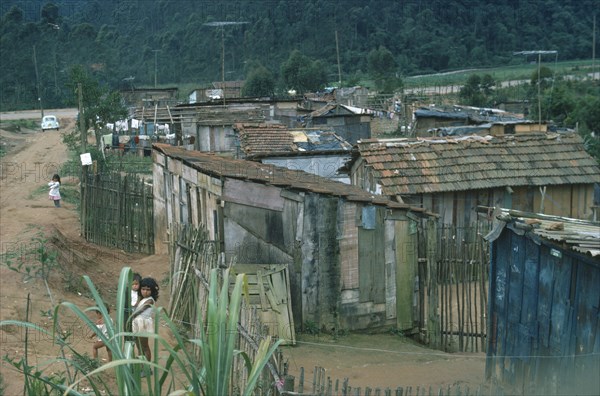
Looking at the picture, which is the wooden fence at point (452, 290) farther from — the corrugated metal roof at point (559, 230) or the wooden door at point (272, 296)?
the corrugated metal roof at point (559, 230)

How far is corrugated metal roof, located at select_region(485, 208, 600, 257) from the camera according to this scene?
6943mm

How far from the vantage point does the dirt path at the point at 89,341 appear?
9.35m

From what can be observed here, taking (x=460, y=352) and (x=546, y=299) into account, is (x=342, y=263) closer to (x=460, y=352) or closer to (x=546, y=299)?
(x=460, y=352)

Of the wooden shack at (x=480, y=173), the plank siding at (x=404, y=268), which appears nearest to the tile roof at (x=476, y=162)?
the wooden shack at (x=480, y=173)

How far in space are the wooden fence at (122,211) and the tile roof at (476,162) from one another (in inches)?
175

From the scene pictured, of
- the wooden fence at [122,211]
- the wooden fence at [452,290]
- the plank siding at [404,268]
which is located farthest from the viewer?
the wooden fence at [122,211]

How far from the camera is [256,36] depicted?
261 feet

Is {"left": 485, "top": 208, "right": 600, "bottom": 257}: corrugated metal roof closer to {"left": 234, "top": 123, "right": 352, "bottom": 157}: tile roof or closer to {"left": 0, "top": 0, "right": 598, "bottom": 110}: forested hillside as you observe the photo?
{"left": 234, "top": 123, "right": 352, "bottom": 157}: tile roof

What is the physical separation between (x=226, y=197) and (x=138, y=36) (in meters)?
72.8

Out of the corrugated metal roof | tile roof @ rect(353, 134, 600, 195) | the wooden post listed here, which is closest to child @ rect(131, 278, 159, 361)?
the corrugated metal roof

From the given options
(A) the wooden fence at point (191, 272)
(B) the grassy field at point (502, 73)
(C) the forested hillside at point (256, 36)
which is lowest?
(A) the wooden fence at point (191, 272)

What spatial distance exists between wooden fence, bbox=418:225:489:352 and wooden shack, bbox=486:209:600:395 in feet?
6.53

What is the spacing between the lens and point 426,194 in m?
15.4

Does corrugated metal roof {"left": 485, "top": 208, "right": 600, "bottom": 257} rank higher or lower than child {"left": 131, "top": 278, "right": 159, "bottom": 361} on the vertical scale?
higher
